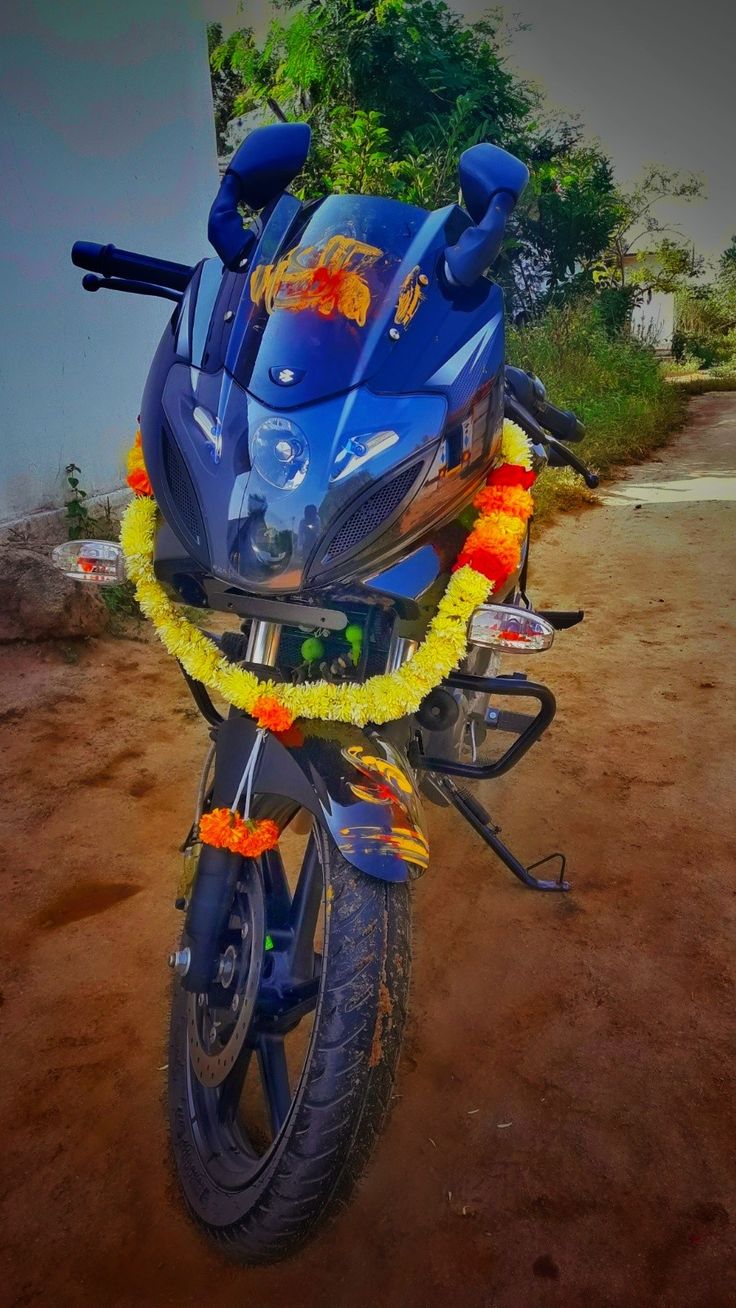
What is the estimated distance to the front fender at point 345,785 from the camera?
1353mm

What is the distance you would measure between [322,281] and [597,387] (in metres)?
10.2

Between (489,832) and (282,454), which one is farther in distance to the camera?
(489,832)

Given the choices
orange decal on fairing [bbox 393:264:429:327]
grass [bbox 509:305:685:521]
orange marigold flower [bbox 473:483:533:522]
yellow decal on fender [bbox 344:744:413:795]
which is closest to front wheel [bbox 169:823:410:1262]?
yellow decal on fender [bbox 344:744:413:795]

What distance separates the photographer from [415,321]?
4.76 feet

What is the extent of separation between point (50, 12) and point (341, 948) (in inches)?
204

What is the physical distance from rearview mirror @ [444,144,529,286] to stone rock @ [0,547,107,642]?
3015 millimetres

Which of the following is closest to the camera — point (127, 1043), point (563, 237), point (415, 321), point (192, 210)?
point (415, 321)

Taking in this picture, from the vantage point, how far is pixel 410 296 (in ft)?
4.81

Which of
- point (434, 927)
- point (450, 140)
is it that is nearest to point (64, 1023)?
point (434, 927)

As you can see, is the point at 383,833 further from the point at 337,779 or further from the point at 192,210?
the point at 192,210

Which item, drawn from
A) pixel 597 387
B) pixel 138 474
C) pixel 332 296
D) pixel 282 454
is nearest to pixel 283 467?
pixel 282 454

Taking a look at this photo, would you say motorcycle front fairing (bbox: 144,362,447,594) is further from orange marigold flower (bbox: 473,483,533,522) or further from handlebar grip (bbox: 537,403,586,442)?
handlebar grip (bbox: 537,403,586,442)

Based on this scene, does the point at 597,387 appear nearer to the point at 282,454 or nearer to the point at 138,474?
the point at 138,474

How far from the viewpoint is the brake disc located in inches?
57.9
